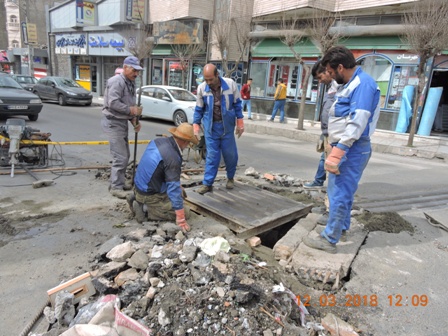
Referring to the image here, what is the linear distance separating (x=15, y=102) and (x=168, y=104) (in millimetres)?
5341

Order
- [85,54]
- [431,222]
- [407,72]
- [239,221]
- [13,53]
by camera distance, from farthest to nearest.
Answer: [13,53] → [85,54] → [407,72] → [431,222] → [239,221]

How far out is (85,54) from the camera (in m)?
26.6

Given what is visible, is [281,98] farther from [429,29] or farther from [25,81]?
[25,81]

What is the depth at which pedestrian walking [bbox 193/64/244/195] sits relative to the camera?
4.60 meters

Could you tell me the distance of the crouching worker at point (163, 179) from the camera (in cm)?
357

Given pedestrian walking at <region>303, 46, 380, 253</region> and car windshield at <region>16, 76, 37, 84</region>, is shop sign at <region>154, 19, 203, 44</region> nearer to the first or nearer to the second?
car windshield at <region>16, 76, 37, 84</region>

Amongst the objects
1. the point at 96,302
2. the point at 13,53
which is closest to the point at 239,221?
the point at 96,302

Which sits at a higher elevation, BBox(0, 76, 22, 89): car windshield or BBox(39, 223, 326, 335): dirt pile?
BBox(0, 76, 22, 89): car windshield

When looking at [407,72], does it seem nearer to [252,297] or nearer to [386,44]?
[386,44]

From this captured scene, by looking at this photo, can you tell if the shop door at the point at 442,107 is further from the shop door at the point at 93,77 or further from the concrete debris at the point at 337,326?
the shop door at the point at 93,77

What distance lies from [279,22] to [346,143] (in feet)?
49.6

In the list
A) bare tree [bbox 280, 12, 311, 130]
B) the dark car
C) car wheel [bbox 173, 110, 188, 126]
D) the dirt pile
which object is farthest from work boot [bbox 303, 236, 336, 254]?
the dark car

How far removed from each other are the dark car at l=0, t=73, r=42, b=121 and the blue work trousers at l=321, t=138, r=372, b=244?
36.4ft

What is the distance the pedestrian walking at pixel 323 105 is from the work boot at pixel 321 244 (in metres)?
1.66
